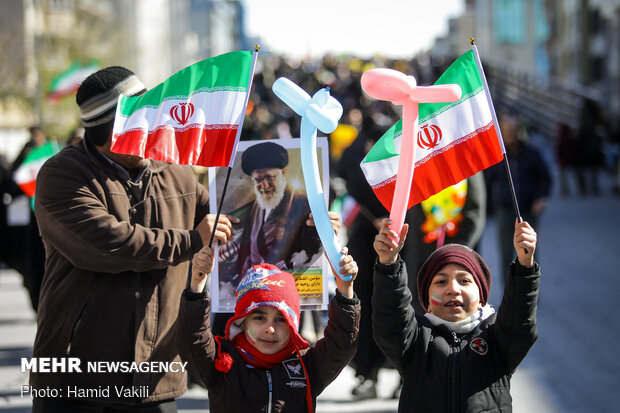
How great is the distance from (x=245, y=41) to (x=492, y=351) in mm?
185709

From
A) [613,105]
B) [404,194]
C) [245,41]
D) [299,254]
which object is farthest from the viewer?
[245,41]

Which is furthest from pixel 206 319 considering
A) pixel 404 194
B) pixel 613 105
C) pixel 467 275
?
pixel 613 105

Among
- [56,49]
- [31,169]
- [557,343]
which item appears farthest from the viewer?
[56,49]

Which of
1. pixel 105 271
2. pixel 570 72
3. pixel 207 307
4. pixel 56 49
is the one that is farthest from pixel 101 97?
pixel 570 72

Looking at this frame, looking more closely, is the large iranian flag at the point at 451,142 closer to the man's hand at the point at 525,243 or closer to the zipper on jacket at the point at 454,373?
the man's hand at the point at 525,243

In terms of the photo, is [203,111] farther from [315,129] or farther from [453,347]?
[453,347]

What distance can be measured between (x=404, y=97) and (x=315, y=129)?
0.32 meters

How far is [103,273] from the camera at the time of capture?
3240 mm

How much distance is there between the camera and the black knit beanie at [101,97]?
3244mm

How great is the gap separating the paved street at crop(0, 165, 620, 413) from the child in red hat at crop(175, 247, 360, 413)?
296 centimetres

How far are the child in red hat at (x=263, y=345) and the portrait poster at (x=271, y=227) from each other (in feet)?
0.40

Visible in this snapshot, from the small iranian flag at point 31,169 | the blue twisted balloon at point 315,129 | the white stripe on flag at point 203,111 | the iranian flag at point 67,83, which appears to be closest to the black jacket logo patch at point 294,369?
the blue twisted balloon at point 315,129

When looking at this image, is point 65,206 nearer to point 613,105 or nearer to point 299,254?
point 299,254

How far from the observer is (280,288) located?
3.28 m
